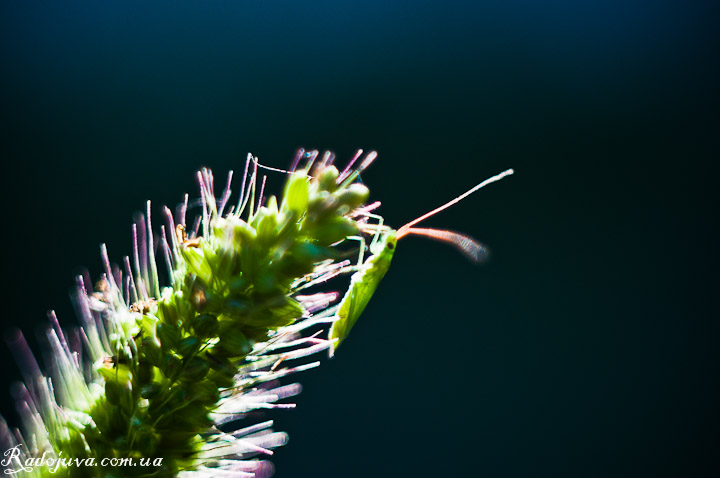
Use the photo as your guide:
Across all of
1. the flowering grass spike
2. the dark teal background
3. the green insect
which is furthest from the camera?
the dark teal background

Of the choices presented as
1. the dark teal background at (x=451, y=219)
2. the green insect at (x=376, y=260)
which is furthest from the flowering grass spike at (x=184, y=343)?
the dark teal background at (x=451, y=219)

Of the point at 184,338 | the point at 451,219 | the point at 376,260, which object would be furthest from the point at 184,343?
the point at 451,219

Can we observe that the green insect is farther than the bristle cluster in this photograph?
Yes

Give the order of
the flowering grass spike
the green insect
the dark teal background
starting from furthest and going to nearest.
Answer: the dark teal background < the green insect < the flowering grass spike

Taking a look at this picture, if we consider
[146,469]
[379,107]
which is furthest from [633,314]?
[146,469]

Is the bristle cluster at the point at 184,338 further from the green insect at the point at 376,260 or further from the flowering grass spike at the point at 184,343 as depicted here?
the green insect at the point at 376,260

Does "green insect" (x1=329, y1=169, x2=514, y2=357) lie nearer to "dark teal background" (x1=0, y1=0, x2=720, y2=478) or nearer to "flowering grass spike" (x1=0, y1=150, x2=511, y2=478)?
"flowering grass spike" (x1=0, y1=150, x2=511, y2=478)

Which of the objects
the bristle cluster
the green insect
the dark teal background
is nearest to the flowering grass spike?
the bristle cluster
